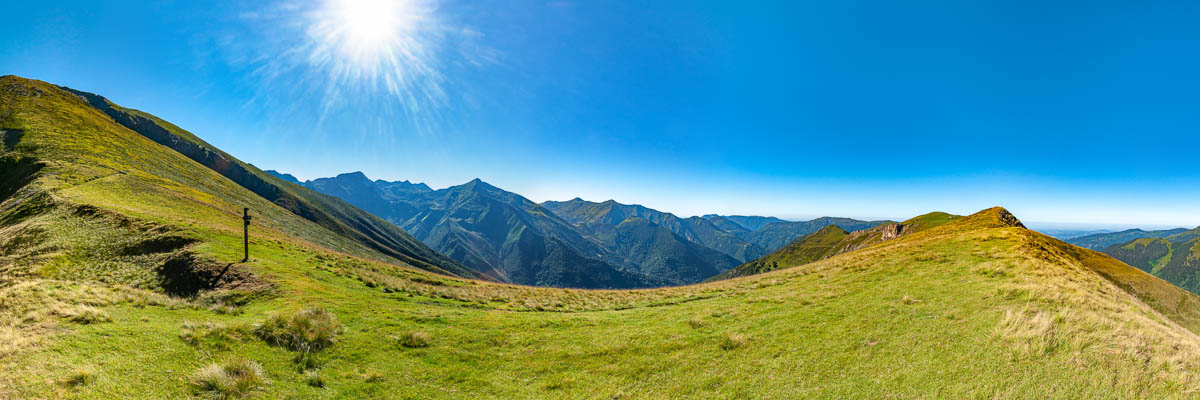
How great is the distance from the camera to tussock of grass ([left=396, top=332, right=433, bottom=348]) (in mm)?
12297

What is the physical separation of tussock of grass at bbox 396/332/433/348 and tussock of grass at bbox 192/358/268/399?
420cm

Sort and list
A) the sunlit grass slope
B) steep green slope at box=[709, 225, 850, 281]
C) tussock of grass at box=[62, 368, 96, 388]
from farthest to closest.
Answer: steep green slope at box=[709, 225, 850, 281]
the sunlit grass slope
tussock of grass at box=[62, 368, 96, 388]

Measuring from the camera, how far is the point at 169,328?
10.2 metres

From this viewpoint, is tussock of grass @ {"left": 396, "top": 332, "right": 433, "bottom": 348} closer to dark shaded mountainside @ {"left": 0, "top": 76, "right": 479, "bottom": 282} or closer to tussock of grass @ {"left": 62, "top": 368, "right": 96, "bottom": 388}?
tussock of grass @ {"left": 62, "top": 368, "right": 96, "bottom": 388}

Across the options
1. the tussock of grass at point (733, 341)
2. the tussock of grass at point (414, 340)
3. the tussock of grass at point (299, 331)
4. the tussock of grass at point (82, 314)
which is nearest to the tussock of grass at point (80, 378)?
the tussock of grass at point (299, 331)

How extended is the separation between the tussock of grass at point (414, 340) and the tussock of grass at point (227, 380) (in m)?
4.20

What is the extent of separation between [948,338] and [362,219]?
196012mm

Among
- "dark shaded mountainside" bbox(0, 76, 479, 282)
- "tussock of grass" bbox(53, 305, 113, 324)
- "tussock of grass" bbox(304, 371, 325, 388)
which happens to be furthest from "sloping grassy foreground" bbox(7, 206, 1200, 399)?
"dark shaded mountainside" bbox(0, 76, 479, 282)

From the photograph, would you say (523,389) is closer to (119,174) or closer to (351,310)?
(351,310)

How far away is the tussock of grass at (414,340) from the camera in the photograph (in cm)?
1230

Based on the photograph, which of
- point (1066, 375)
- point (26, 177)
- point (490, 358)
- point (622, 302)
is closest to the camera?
point (1066, 375)

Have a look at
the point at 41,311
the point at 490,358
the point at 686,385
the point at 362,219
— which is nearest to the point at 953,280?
the point at 686,385

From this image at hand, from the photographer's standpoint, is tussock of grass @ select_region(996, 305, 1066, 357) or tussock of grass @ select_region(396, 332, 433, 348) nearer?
tussock of grass @ select_region(996, 305, 1066, 357)

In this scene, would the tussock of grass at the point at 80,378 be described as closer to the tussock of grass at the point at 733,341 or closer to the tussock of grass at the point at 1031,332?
the tussock of grass at the point at 733,341
